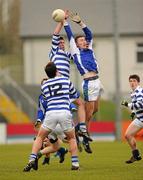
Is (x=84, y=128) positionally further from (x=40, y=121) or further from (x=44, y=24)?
(x=44, y=24)

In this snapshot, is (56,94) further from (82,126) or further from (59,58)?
(82,126)

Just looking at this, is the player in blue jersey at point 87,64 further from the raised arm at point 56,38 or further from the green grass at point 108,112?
the green grass at point 108,112

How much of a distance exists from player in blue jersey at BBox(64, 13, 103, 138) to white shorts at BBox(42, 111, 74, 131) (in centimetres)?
296

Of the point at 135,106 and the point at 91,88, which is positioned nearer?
the point at 135,106

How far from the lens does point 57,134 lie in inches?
806

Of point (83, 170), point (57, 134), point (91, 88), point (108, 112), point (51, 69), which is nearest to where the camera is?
point (51, 69)

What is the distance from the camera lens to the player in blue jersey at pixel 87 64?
70.5 feet

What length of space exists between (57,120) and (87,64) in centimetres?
333

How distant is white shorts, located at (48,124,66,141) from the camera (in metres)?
20.0

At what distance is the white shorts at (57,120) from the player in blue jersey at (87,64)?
9.73ft

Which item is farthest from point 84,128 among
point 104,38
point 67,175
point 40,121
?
point 104,38

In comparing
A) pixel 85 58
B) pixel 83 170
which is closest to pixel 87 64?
pixel 85 58

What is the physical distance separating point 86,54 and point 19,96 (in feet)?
91.8

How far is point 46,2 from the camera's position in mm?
56344
